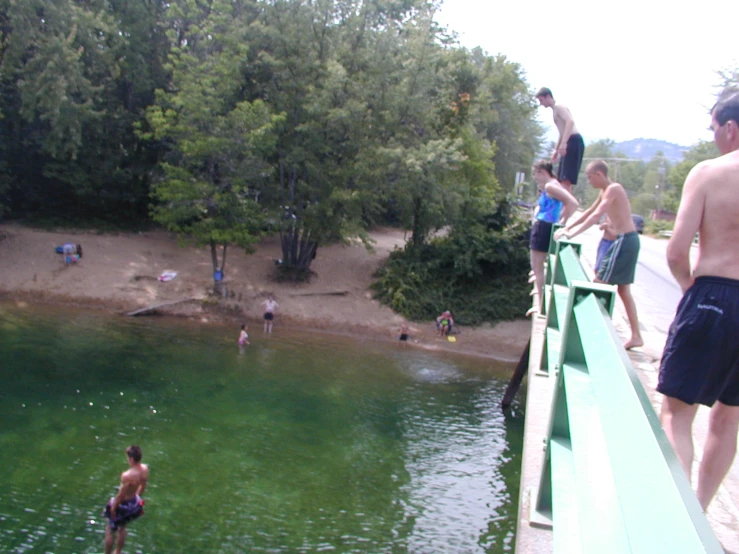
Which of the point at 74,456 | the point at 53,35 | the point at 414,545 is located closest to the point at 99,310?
the point at 53,35

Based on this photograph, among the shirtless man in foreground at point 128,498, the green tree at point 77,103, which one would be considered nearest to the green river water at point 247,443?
the shirtless man in foreground at point 128,498

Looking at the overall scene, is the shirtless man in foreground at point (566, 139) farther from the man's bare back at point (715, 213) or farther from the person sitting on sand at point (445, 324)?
the person sitting on sand at point (445, 324)

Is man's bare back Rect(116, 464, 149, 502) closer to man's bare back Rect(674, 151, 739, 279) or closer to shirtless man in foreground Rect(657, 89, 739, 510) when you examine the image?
shirtless man in foreground Rect(657, 89, 739, 510)

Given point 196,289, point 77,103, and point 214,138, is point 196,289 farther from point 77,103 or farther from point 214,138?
point 77,103

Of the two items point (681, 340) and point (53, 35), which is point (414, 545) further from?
point (53, 35)

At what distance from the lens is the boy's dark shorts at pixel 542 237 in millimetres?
8047

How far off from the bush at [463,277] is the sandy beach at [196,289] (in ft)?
1.58

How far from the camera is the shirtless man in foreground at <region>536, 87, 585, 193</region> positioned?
7.48m

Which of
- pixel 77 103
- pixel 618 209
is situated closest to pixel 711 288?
pixel 618 209

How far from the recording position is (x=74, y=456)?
1389 cm

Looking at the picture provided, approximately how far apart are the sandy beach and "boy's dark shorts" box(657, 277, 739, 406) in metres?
24.2

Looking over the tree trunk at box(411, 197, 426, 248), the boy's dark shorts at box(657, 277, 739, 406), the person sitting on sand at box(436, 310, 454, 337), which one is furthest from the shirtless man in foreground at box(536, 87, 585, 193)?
the tree trunk at box(411, 197, 426, 248)

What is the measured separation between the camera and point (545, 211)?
792cm

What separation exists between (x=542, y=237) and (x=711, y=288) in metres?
5.34
